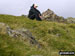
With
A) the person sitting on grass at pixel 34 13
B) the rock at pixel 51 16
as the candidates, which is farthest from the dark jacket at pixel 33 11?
the rock at pixel 51 16

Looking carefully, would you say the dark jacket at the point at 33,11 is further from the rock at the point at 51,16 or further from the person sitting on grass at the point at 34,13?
the rock at the point at 51,16

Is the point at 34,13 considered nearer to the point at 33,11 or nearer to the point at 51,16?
the point at 33,11

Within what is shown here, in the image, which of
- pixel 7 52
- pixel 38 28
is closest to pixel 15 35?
pixel 7 52

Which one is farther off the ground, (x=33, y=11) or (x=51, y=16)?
(x=33, y=11)

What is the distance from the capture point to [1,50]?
22.1 feet

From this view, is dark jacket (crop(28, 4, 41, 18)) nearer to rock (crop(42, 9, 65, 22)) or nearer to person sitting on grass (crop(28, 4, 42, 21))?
person sitting on grass (crop(28, 4, 42, 21))

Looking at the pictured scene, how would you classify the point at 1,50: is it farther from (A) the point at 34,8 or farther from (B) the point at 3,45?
(A) the point at 34,8

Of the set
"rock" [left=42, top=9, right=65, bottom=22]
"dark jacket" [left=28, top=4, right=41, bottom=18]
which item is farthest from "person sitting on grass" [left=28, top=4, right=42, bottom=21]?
"rock" [left=42, top=9, right=65, bottom=22]

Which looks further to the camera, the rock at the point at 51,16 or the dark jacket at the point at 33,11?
the rock at the point at 51,16

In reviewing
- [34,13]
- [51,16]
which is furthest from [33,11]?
[51,16]

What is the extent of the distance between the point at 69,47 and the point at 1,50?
20.6 ft

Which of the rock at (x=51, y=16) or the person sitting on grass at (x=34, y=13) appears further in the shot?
the rock at (x=51, y=16)

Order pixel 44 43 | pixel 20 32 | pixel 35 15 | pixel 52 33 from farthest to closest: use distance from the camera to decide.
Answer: pixel 35 15 < pixel 52 33 < pixel 44 43 < pixel 20 32

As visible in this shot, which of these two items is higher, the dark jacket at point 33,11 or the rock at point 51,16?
the dark jacket at point 33,11
